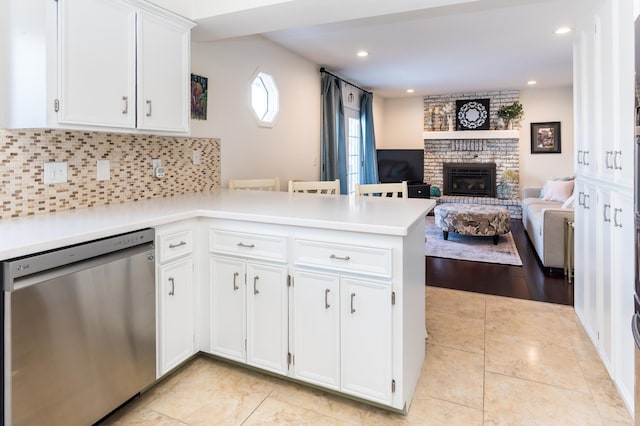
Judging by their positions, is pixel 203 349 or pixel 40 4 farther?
pixel 203 349

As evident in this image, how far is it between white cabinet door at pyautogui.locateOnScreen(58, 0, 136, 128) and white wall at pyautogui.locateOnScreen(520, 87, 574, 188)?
792cm

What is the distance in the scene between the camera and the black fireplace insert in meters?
8.27

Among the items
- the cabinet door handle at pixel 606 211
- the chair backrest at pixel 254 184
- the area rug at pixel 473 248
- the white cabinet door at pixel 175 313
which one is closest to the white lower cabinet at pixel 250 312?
the white cabinet door at pixel 175 313

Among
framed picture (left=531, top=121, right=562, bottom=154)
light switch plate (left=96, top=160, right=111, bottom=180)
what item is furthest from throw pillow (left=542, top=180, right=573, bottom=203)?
light switch plate (left=96, top=160, right=111, bottom=180)

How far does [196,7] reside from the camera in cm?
264

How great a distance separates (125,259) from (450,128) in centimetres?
792

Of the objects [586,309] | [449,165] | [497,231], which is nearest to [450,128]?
[449,165]

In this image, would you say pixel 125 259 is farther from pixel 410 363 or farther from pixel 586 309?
pixel 586 309

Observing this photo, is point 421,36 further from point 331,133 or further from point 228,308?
point 228,308

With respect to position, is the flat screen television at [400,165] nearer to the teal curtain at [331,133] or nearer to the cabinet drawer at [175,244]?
the teal curtain at [331,133]

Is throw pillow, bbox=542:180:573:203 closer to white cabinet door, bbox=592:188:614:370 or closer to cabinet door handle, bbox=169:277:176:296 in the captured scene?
white cabinet door, bbox=592:188:614:370

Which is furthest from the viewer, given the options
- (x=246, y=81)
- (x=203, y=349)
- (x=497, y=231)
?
(x=497, y=231)

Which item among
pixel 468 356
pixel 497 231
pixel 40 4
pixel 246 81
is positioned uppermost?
pixel 246 81

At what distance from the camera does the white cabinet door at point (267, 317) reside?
2.00 metres
